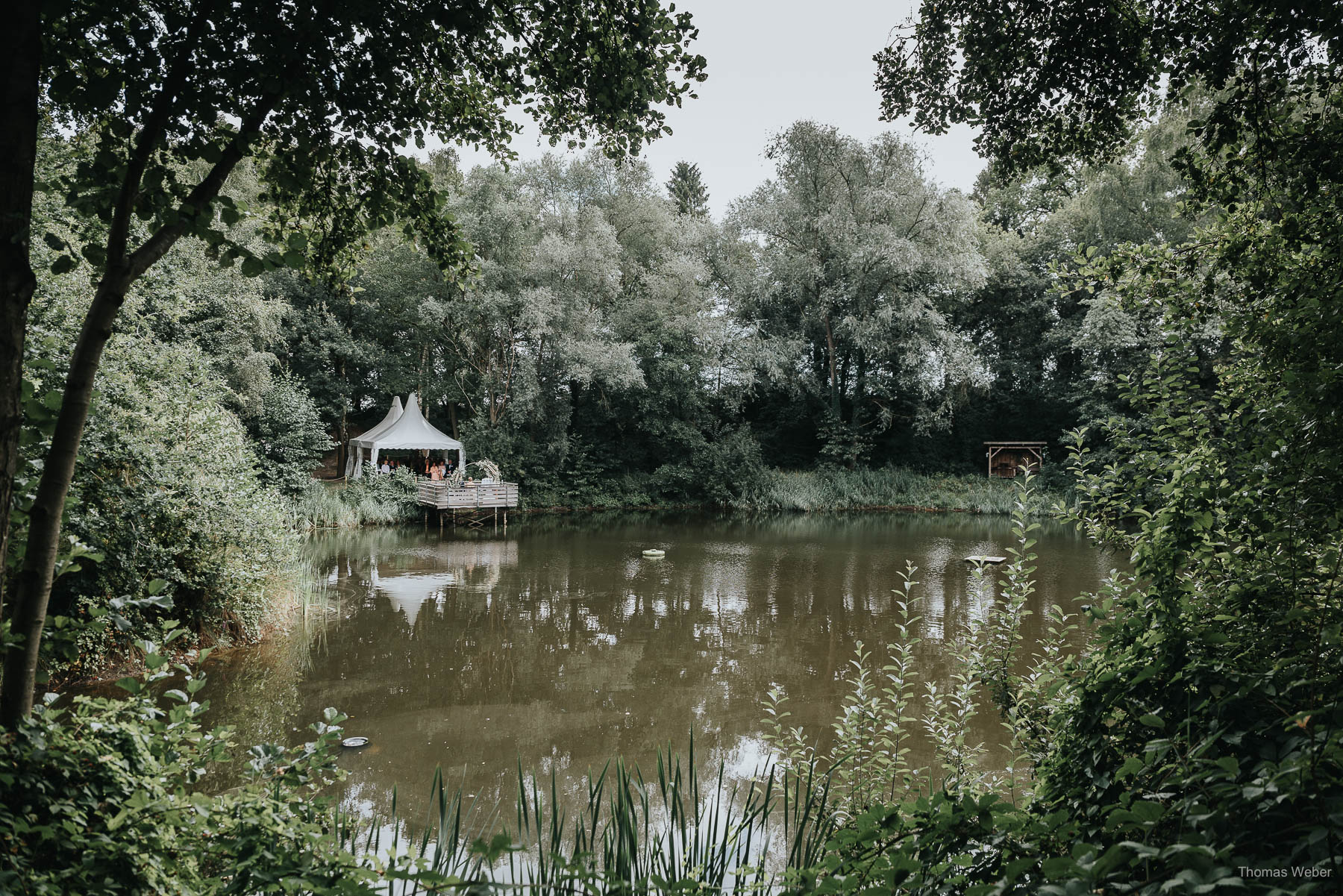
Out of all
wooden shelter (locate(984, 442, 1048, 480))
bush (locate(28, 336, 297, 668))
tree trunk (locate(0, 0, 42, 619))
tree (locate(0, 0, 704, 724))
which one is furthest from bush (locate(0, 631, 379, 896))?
wooden shelter (locate(984, 442, 1048, 480))

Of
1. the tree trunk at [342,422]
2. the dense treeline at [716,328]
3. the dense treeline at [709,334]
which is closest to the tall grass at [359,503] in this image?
the dense treeline at [709,334]

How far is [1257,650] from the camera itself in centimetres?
186

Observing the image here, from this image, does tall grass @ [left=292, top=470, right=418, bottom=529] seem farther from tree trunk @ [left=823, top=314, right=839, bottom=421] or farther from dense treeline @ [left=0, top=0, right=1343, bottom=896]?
tree trunk @ [left=823, top=314, right=839, bottom=421]

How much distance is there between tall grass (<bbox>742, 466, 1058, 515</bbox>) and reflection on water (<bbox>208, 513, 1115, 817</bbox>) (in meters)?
6.78

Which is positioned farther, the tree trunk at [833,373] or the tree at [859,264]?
the tree trunk at [833,373]

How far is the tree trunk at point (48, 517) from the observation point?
183cm

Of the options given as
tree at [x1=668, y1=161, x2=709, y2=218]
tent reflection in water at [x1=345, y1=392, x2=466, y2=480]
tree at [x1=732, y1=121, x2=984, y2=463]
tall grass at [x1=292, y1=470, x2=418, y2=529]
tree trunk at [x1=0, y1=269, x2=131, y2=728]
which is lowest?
tall grass at [x1=292, y1=470, x2=418, y2=529]

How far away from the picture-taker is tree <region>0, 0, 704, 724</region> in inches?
71.9

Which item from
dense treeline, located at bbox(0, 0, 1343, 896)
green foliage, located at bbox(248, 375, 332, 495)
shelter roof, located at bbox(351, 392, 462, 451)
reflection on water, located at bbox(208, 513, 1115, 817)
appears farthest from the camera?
shelter roof, located at bbox(351, 392, 462, 451)

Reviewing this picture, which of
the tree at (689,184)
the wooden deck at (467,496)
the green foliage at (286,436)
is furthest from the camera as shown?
the tree at (689,184)

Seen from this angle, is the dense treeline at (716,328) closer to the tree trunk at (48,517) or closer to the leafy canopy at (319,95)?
the leafy canopy at (319,95)

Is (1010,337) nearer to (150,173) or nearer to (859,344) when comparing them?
(859,344)

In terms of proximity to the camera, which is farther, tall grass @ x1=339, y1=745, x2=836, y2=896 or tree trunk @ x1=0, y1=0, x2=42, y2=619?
tall grass @ x1=339, y1=745, x2=836, y2=896

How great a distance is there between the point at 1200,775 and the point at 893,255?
21556 millimetres
